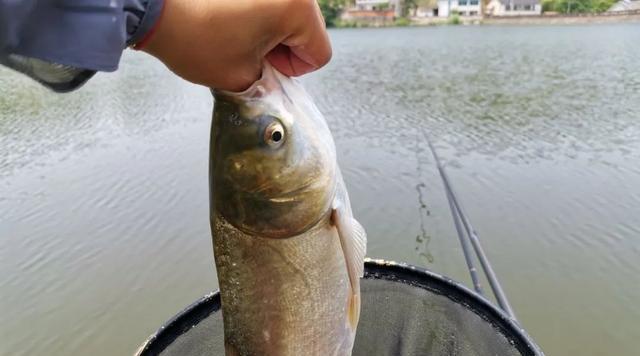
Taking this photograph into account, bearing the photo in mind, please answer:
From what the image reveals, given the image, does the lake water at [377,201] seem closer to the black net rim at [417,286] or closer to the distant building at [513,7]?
the black net rim at [417,286]

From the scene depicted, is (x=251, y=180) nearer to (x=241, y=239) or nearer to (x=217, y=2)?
(x=241, y=239)

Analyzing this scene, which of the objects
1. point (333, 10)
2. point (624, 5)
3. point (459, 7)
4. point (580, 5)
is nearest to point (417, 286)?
point (624, 5)

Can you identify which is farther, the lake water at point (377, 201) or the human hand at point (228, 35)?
the lake water at point (377, 201)

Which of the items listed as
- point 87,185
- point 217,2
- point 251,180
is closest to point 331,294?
point 251,180

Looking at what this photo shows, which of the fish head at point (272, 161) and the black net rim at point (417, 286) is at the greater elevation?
the fish head at point (272, 161)

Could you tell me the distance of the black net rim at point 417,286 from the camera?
204 centimetres

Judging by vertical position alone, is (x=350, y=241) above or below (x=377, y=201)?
above

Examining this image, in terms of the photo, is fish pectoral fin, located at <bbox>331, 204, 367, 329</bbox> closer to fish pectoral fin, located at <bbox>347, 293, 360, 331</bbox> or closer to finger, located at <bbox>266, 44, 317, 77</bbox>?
fish pectoral fin, located at <bbox>347, 293, 360, 331</bbox>

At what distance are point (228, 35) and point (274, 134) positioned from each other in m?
0.36

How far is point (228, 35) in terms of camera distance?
116 cm

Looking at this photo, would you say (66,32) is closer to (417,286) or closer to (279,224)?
(279,224)

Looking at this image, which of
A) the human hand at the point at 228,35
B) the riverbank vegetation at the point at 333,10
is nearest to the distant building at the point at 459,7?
the riverbank vegetation at the point at 333,10

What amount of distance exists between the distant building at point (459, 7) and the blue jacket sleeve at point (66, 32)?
70.1 meters

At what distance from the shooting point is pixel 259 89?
1402 mm
